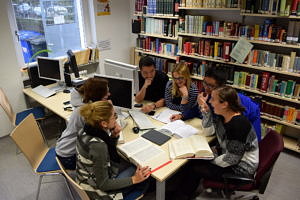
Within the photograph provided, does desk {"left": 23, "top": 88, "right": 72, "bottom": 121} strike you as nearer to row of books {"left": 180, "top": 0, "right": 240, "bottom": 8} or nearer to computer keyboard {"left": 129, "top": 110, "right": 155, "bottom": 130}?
computer keyboard {"left": 129, "top": 110, "right": 155, "bottom": 130}

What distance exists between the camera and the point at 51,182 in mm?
2646

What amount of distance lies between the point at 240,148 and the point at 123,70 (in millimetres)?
1413

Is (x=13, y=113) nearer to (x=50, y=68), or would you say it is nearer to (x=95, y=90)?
(x=50, y=68)

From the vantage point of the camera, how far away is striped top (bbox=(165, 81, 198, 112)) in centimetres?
247

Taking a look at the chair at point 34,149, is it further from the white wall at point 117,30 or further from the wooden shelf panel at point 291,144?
the wooden shelf panel at point 291,144

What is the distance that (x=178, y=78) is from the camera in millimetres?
2500

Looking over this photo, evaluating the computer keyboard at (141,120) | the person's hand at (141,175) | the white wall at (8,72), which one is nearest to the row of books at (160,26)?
the computer keyboard at (141,120)

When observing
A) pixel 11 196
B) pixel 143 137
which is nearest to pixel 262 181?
pixel 143 137

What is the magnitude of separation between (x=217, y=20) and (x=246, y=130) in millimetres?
2429

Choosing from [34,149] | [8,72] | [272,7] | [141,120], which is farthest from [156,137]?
[8,72]

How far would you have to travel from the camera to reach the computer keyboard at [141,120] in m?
2.25

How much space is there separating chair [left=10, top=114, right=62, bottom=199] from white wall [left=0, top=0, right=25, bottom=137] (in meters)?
1.49

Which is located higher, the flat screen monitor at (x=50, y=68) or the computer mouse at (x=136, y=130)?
the flat screen monitor at (x=50, y=68)

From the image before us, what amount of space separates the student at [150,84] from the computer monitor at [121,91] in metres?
0.45
